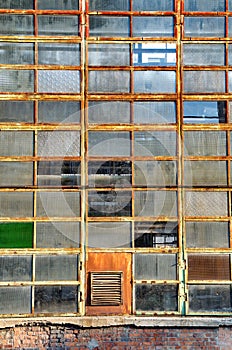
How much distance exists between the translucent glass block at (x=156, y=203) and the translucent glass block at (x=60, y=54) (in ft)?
8.82

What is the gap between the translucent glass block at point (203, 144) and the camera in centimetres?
695

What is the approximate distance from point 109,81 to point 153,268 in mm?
3479

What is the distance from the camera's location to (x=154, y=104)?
6.96m

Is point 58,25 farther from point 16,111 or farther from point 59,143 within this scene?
point 59,143

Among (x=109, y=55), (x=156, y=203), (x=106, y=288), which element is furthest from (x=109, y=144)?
(x=106, y=288)

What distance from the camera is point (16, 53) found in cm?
691

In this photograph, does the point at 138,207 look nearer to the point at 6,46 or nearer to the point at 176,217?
the point at 176,217

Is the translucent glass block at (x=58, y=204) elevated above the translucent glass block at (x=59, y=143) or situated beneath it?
situated beneath

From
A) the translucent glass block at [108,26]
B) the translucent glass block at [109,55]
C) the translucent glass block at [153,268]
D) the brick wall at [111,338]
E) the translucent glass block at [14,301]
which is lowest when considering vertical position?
the brick wall at [111,338]

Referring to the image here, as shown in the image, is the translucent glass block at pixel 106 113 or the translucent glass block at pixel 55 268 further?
the translucent glass block at pixel 106 113

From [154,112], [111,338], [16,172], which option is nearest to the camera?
[111,338]

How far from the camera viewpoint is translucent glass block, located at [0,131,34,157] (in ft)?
22.5

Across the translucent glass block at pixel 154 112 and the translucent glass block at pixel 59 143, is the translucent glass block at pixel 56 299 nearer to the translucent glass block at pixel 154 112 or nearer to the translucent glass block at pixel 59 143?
the translucent glass block at pixel 59 143

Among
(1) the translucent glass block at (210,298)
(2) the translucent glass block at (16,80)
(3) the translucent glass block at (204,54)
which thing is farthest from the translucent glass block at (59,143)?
(1) the translucent glass block at (210,298)
